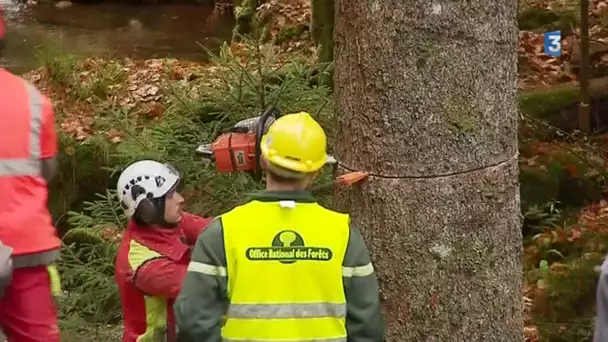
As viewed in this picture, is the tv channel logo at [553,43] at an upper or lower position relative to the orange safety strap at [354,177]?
lower

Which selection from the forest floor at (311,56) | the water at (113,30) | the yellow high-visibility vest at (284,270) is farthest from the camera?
the water at (113,30)

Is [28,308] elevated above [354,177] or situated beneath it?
situated beneath

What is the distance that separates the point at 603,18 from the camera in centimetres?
1123

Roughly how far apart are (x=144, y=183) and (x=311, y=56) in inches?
225

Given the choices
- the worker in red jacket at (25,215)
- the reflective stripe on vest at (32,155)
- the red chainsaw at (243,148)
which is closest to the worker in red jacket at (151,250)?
the red chainsaw at (243,148)

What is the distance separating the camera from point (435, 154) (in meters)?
4.36

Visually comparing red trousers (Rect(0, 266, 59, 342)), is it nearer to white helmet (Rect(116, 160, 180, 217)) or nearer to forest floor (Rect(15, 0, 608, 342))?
white helmet (Rect(116, 160, 180, 217))

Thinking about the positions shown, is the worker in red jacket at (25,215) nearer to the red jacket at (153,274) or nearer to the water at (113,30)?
the red jacket at (153,274)

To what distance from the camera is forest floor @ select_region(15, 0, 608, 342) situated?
7.07 m

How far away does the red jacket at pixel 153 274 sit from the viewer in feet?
14.2

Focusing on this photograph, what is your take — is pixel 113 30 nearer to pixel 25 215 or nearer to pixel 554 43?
pixel 554 43

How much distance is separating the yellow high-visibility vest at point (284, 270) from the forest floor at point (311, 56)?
307 centimetres

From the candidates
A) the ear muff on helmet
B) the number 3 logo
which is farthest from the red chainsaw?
the number 3 logo

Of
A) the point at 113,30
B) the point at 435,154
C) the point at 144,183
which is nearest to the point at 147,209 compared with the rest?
the point at 144,183
